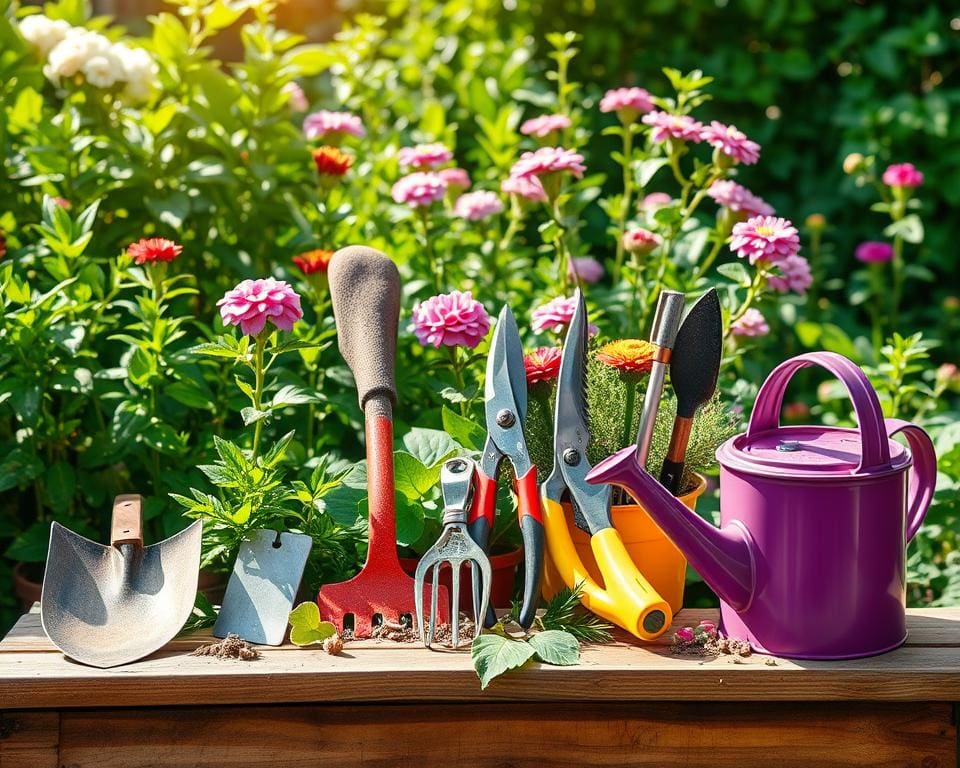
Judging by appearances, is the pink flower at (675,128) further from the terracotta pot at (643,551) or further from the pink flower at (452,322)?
the terracotta pot at (643,551)

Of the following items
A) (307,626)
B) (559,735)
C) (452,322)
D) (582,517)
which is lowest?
(559,735)

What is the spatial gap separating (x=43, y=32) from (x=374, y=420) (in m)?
1.07

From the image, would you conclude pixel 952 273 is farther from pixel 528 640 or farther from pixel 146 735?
pixel 146 735

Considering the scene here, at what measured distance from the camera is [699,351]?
48.7 inches

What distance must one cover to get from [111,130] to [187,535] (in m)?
0.87

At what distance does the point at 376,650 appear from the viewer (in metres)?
1.22

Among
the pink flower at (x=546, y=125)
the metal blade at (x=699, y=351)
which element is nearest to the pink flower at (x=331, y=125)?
the pink flower at (x=546, y=125)

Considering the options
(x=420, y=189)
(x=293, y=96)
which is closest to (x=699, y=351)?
(x=420, y=189)

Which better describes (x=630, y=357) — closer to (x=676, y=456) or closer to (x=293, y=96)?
(x=676, y=456)

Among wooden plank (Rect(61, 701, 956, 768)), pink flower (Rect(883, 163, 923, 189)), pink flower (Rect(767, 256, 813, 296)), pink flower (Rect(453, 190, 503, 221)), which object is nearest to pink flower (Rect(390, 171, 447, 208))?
pink flower (Rect(453, 190, 503, 221))

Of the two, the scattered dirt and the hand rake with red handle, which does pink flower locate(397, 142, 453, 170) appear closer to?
the hand rake with red handle

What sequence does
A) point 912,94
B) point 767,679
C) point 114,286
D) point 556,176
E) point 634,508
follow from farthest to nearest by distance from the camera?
1. point 912,94
2. point 556,176
3. point 114,286
4. point 634,508
5. point 767,679

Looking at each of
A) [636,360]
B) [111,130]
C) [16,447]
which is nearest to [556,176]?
[636,360]

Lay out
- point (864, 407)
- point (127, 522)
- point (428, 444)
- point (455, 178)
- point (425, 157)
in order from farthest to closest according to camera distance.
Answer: point (455, 178) → point (425, 157) → point (428, 444) → point (127, 522) → point (864, 407)
